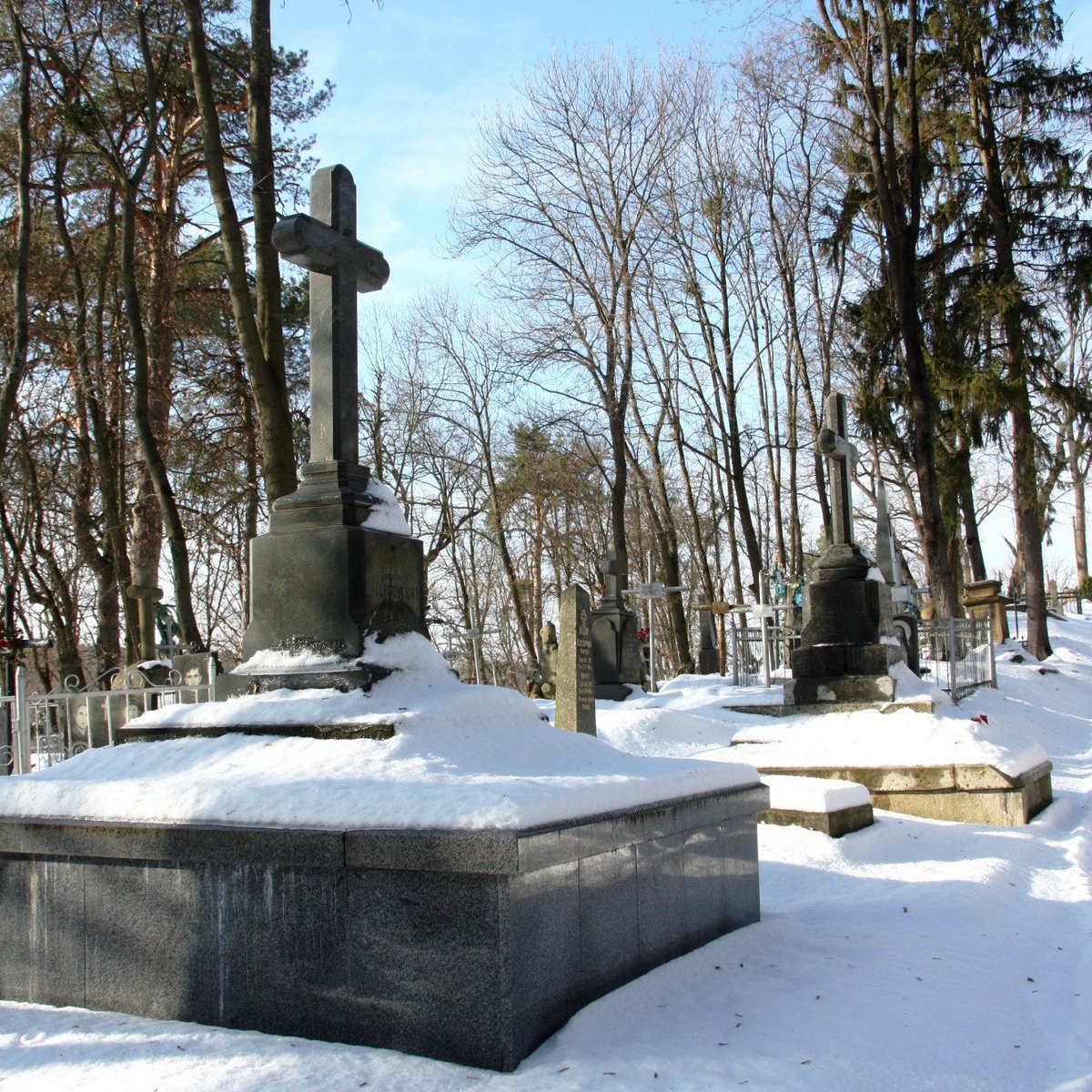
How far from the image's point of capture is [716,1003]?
3.87 metres

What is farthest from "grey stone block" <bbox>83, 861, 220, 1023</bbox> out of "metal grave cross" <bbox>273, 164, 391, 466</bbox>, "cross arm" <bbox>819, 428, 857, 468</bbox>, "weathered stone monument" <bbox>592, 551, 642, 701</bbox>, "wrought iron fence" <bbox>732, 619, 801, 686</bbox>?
"wrought iron fence" <bbox>732, 619, 801, 686</bbox>

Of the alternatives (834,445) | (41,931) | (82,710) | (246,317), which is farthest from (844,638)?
(82,710)

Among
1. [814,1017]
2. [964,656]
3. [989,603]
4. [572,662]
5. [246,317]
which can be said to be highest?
[246,317]

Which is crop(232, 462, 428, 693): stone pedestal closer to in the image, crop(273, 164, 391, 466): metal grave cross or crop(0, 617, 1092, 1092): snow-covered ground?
crop(273, 164, 391, 466): metal grave cross

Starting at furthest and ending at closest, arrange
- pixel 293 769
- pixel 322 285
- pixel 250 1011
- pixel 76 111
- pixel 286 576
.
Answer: pixel 76 111 < pixel 322 285 < pixel 286 576 < pixel 293 769 < pixel 250 1011

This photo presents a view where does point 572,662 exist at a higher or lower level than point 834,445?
lower

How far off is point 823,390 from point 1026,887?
20.5m

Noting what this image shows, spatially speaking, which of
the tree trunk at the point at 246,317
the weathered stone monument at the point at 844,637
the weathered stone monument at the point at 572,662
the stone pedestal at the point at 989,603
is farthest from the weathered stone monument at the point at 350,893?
the stone pedestal at the point at 989,603

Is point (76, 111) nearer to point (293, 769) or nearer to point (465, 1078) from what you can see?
point (293, 769)

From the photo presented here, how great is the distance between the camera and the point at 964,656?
1502cm

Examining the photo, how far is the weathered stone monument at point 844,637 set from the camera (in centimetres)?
1093

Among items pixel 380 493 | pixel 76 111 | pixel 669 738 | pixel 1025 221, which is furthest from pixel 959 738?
pixel 1025 221

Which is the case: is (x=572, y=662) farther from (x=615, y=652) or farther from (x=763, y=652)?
(x=615, y=652)

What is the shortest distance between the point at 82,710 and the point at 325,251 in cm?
1042
